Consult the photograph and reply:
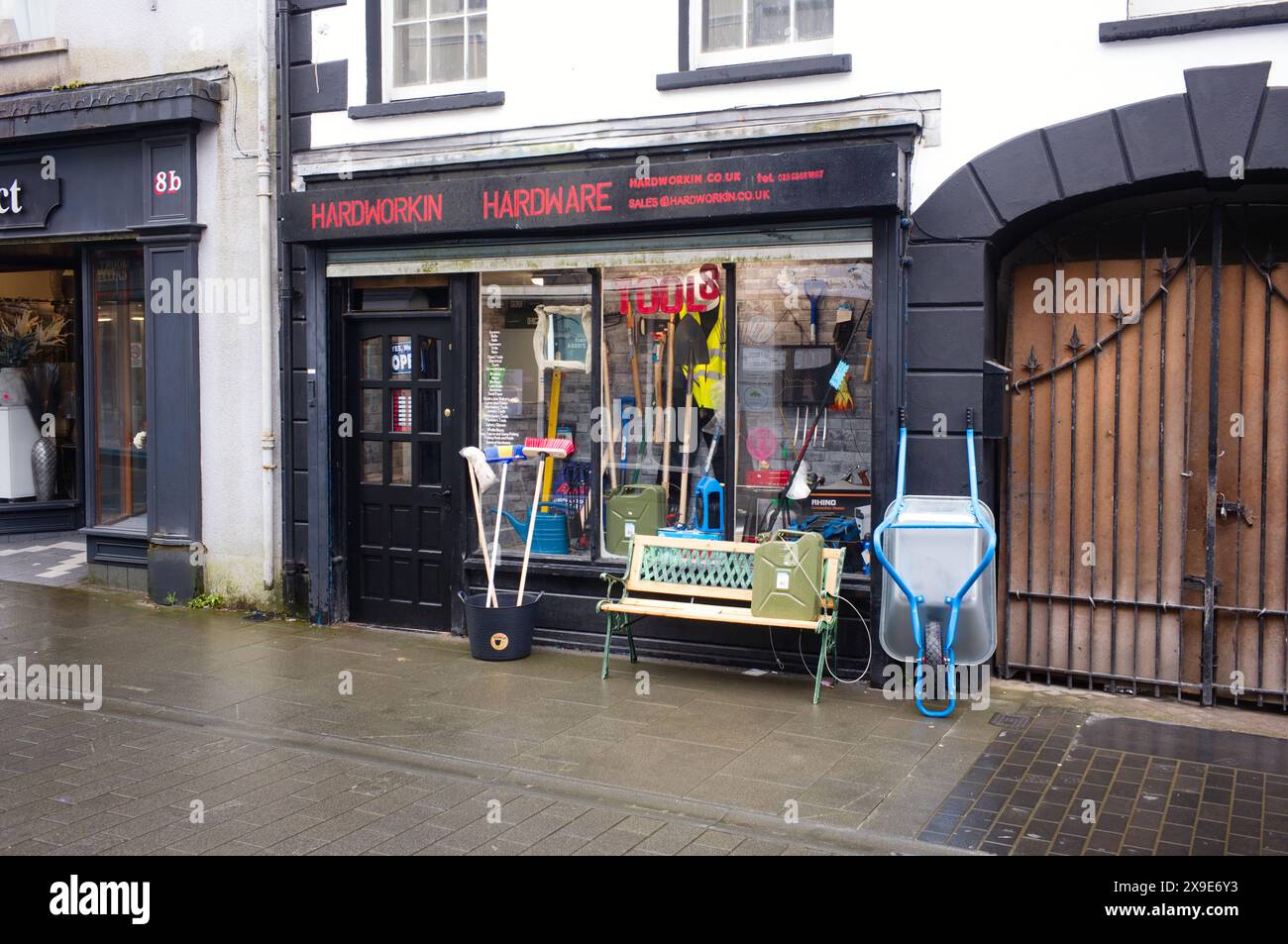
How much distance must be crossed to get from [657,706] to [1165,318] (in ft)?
13.0

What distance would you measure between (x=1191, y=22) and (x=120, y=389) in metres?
9.58

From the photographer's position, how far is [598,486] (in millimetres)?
9133

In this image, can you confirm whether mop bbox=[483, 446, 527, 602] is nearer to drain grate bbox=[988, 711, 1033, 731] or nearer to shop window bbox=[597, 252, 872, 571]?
shop window bbox=[597, 252, 872, 571]

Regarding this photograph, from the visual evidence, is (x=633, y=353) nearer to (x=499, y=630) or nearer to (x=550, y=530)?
(x=550, y=530)

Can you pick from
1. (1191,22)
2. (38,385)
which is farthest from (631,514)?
(38,385)

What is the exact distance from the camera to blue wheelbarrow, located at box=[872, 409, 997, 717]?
7.16m

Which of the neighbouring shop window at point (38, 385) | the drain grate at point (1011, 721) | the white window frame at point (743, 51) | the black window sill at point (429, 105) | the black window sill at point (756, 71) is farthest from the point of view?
the neighbouring shop window at point (38, 385)

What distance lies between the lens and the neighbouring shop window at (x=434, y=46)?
30.9 feet

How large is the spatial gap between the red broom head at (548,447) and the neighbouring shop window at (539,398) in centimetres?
34

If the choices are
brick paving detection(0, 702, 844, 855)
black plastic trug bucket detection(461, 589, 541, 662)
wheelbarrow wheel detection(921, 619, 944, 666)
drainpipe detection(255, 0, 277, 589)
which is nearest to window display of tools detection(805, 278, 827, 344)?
wheelbarrow wheel detection(921, 619, 944, 666)

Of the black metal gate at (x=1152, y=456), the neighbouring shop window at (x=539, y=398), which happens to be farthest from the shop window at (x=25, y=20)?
the black metal gate at (x=1152, y=456)

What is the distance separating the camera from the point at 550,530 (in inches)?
367

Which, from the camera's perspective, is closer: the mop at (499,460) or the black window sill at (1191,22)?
the black window sill at (1191,22)

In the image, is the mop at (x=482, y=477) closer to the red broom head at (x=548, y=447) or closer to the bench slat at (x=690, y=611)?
the red broom head at (x=548, y=447)
